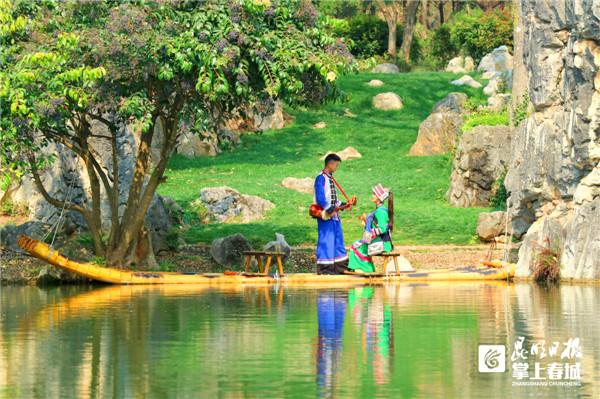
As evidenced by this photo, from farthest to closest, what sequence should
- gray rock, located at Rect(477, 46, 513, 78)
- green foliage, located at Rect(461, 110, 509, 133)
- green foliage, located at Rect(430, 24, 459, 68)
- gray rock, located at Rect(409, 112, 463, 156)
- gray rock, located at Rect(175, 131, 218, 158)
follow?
green foliage, located at Rect(430, 24, 459, 68), gray rock, located at Rect(477, 46, 513, 78), gray rock, located at Rect(175, 131, 218, 158), gray rock, located at Rect(409, 112, 463, 156), green foliage, located at Rect(461, 110, 509, 133)

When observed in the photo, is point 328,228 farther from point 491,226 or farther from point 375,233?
point 491,226

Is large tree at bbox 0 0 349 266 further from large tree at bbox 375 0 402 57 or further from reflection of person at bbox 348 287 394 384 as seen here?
large tree at bbox 375 0 402 57

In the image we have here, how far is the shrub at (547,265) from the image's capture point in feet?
76.5

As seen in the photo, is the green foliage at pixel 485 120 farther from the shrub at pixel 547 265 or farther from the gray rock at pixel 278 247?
the shrub at pixel 547 265

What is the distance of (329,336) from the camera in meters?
15.4

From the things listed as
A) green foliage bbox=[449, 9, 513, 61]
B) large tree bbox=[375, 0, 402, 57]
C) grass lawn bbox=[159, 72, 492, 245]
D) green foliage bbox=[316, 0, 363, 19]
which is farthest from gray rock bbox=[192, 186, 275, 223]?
green foliage bbox=[316, 0, 363, 19]

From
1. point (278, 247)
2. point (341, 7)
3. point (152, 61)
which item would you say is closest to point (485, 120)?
point (278, 247)

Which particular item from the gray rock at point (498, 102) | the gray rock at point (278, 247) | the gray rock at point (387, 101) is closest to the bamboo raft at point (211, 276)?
the gray rock at point (278, 247)

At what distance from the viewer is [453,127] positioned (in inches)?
1651

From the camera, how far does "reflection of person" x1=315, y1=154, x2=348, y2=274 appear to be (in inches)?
922

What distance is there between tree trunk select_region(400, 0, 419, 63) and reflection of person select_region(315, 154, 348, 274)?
33811 mm

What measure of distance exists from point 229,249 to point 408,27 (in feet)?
106

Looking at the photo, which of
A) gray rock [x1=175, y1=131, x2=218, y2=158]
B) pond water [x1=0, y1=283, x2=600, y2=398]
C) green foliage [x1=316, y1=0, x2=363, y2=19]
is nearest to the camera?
pond water [x1=0, y1=283, x2=600, y2=398]

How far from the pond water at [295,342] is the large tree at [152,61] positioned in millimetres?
3087
